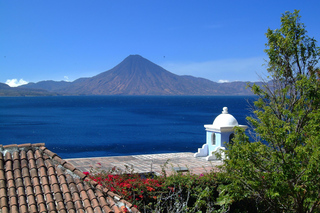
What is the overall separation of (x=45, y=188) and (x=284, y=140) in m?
5.19

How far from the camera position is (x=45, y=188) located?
5.45 m

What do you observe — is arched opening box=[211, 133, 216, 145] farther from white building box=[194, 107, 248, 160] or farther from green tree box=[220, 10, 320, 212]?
green tree box=[220, 10, 320, 212]

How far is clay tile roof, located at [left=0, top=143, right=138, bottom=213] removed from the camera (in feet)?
16.9

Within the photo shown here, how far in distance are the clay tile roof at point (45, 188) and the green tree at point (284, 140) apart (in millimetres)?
3332

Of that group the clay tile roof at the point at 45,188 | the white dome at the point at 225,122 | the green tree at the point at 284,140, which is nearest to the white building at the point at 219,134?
the white dome at the point at 225,122

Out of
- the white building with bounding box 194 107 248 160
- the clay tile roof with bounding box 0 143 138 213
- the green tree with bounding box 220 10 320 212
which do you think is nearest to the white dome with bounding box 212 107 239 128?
the white building with bounding box 194 107 248 160

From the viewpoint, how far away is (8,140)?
1480 inches

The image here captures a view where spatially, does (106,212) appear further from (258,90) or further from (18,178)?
(258,90)

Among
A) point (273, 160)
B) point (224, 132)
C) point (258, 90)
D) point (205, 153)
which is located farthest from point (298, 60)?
point (205, 153)

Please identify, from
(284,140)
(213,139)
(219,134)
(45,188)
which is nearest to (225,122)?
(219,134)

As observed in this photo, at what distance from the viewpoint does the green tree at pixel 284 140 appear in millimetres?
6980

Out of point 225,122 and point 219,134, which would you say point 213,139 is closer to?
point 219,134

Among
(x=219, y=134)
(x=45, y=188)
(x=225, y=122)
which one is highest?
(x=225, y=122)

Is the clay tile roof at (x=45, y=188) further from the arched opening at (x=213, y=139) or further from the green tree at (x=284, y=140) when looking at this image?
the arched opening at (x=213, y=139)
